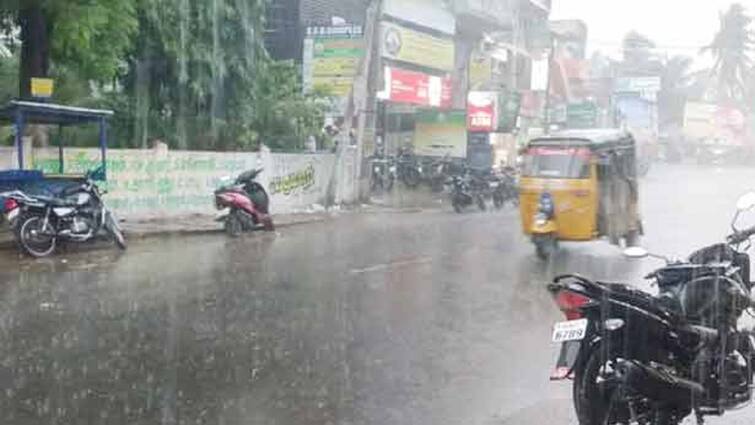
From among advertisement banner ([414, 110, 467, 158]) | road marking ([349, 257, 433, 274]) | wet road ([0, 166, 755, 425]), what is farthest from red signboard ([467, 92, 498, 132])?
road marking ([349, 257, 433, 274])

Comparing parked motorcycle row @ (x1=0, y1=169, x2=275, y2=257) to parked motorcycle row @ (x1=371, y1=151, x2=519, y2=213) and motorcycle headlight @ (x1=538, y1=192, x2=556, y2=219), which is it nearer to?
motorcycle headlight @ (x1=538, y1=192, x2=556, y2=219)

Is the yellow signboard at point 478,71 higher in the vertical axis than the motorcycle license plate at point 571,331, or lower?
higher

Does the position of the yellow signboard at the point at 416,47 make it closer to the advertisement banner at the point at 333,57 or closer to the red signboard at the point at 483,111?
the advertisement banner at the point at 333,57

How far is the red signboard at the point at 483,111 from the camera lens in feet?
108

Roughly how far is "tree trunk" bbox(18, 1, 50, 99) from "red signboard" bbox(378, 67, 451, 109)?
13.2m

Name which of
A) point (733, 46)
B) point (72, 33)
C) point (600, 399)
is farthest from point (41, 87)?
point (733, 46)

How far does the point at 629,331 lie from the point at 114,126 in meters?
16.7

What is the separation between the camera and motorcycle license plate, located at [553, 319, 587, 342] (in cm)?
452

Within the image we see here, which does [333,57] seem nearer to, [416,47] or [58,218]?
[416,47]

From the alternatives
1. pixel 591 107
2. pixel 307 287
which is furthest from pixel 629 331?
pixel 591 107

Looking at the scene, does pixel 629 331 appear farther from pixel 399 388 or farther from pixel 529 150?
pixel 529 150

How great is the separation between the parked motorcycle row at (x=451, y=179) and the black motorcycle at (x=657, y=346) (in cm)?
1828

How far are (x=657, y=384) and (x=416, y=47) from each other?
26025 mm

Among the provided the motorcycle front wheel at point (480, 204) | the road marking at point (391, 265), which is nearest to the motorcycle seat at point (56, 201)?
the road marking at point (391, 265)
